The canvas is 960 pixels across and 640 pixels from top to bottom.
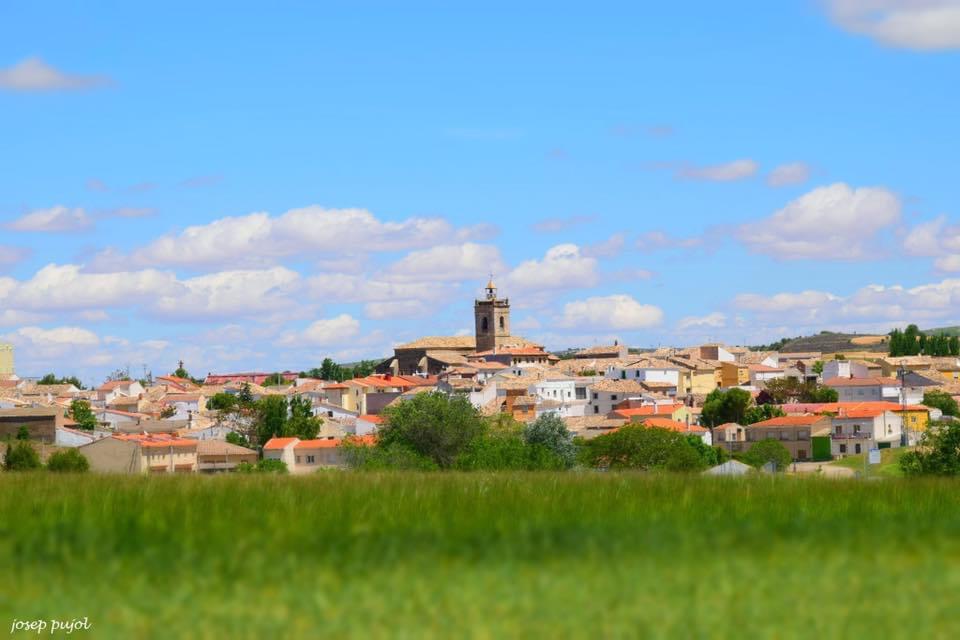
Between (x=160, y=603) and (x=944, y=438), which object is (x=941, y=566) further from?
(x=944, y=438)

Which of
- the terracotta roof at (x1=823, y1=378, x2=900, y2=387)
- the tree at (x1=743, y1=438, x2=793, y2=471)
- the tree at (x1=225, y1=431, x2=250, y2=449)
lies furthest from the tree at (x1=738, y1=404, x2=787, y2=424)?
the tree at (x1=225, y1=431, x2=250, y2=449)

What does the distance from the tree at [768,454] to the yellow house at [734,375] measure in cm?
7412

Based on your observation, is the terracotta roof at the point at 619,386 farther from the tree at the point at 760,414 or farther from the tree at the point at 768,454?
the tree at the point at 768,454

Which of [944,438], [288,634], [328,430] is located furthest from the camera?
[328,430]

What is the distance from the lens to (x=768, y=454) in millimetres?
85688

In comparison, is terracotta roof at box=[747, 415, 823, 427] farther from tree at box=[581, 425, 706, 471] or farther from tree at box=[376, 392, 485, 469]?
tree at box=[376, 392, 485, 469]

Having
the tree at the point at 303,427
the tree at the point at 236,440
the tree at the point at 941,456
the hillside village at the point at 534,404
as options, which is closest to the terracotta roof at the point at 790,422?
the hillside village at the point at 534,404

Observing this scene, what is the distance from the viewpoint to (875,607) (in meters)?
5.79

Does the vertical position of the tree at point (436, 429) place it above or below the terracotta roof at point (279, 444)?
above

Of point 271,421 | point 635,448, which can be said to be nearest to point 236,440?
point 271,421

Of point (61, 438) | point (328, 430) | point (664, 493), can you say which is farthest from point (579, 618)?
point (328, 430)

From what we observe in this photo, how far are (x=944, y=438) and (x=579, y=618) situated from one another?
58.0 metres

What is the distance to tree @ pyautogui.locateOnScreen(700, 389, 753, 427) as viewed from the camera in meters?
118

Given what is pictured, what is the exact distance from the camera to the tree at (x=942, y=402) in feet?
420
